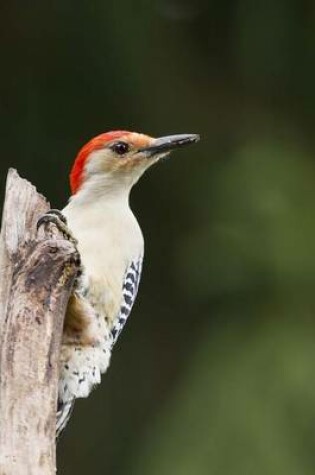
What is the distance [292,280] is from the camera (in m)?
8.09

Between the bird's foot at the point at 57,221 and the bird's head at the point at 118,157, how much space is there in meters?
0.69

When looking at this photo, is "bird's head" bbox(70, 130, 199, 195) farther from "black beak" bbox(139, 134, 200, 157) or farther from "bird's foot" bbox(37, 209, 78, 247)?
"bird's foot" bbox(37, 209, 78, 247)

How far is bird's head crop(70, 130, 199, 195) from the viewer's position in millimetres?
5387

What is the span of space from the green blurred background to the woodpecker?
2.60 metres

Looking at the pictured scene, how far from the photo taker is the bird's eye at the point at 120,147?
17.8ft

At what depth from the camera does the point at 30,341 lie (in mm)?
3973

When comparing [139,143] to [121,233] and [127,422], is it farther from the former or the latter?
[127,422]

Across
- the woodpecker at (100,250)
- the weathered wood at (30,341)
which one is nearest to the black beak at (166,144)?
the woodpecker at (100,250)

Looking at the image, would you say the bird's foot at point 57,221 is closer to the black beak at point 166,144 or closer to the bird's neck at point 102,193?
the bird's neck at point 102,193

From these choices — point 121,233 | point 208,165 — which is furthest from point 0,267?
point 208,165

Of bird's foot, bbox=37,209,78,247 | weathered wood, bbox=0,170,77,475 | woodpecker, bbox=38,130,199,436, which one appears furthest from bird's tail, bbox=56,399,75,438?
weathered wood, bbox=0,170,77,475

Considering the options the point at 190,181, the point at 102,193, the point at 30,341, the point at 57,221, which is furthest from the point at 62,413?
the point at 190,181

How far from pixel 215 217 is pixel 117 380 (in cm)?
137

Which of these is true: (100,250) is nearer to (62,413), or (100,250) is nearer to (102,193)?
(102,193)
